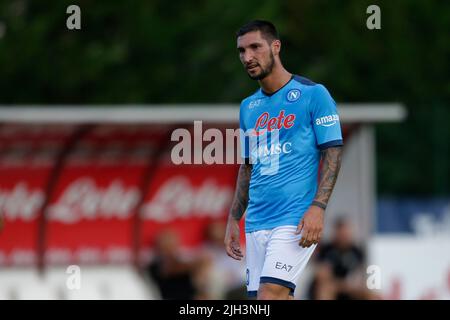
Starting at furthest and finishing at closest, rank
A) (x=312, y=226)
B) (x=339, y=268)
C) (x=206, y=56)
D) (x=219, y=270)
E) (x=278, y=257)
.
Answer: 1. (x=206, y=56)
2. (x=219, y=270)
3. (x=339, y=268)
4. (x=278, y=257)
5. (x=312, y=226)

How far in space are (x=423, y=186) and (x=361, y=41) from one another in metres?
3.90

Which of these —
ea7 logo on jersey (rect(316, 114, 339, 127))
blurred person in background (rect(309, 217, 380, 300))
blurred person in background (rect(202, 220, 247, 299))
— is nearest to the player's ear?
ea7 logo on jersey (rect(316, 114, 339, 127))

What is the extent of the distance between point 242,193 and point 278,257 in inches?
30.5

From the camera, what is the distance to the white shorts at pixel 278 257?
8.53m

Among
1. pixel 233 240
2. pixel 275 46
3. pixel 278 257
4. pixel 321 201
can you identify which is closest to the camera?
pixel 321 201

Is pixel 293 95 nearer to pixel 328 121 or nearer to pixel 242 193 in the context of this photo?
pixel 328 121

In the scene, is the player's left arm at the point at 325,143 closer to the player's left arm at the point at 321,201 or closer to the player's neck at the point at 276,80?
the player's left arm at the point at 321,201

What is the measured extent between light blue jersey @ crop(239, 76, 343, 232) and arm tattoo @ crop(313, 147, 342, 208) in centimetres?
6

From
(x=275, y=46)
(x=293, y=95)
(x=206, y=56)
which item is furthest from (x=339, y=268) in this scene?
(x=206, y=56)

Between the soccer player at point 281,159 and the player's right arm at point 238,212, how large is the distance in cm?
19

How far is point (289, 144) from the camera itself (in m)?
8.69

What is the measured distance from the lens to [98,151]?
58.4ft

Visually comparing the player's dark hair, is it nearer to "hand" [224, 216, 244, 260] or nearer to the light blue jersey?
the light blue jersey
